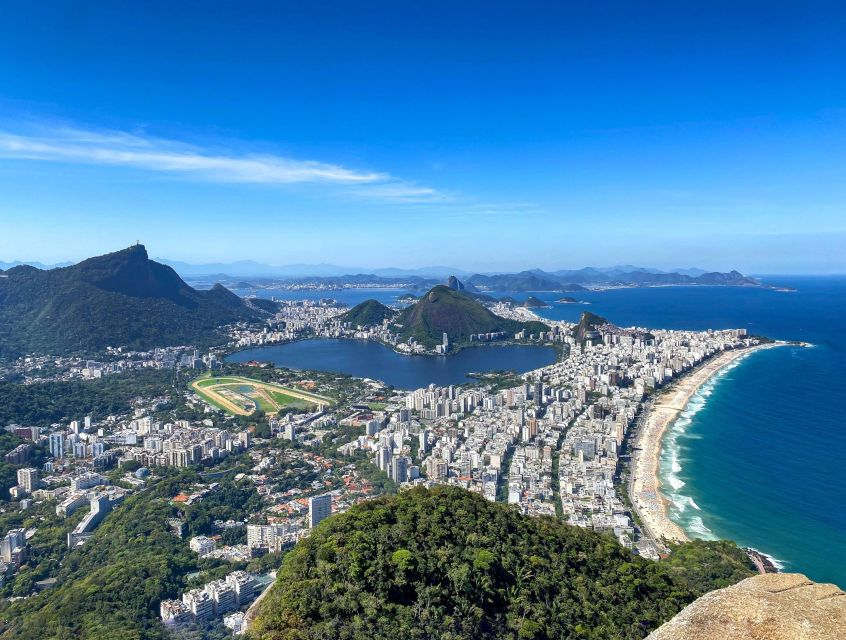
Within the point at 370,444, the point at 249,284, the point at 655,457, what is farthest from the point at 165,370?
the point at 249,284

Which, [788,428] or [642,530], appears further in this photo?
[788,428]

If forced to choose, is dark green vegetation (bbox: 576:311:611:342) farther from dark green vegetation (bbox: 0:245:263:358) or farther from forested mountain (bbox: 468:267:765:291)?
forested mountain (bbox: 468:267:765:291)

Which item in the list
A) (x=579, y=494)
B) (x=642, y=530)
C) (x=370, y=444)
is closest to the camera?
(x=642, y=530)

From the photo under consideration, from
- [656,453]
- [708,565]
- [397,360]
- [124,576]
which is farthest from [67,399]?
[708,565]

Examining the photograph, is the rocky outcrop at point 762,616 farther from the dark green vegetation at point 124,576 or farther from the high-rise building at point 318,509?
the high-rise building at point 318,509

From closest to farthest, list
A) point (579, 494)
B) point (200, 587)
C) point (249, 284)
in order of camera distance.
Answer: point (200, 587)
point (579, 494)
point (249, 284)

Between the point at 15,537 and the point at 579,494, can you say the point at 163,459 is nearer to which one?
the point at 15,537
